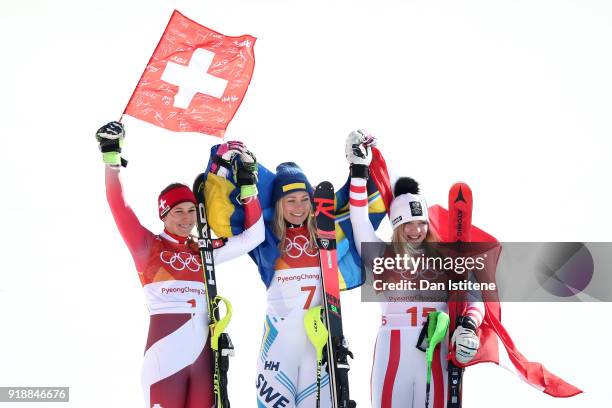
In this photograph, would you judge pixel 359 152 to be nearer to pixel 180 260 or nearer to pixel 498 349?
pixel 180 260

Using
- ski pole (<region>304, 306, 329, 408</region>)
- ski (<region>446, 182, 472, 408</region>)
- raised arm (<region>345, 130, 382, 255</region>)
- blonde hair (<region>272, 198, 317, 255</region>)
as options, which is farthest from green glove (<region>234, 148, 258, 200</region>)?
ski (<region>446, 182, 472, 408</region>)

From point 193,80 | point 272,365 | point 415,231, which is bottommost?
point 272,365

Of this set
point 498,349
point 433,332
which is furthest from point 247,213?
point 498,349

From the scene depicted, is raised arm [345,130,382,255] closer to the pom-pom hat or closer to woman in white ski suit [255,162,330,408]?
the pom-pom hat

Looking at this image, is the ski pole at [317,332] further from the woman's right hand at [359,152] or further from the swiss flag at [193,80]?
the swiss flag at [193,80]

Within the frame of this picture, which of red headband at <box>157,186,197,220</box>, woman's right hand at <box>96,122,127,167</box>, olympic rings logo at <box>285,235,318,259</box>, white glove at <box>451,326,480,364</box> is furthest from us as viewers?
olympic rings logo at <box>285,235,318,259</box>

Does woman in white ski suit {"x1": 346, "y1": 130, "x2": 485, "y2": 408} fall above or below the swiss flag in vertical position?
below

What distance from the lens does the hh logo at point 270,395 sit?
5.06 meters

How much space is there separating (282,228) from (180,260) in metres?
0.73

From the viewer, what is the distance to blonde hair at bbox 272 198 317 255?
5.32m

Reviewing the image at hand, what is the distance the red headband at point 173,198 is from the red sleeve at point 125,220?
8.6 inches

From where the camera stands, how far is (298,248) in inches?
209

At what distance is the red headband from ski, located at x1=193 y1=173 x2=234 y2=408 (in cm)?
12

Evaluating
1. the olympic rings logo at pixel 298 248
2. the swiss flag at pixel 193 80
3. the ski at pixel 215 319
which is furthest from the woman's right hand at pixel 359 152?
the ski at pixel 215 319
